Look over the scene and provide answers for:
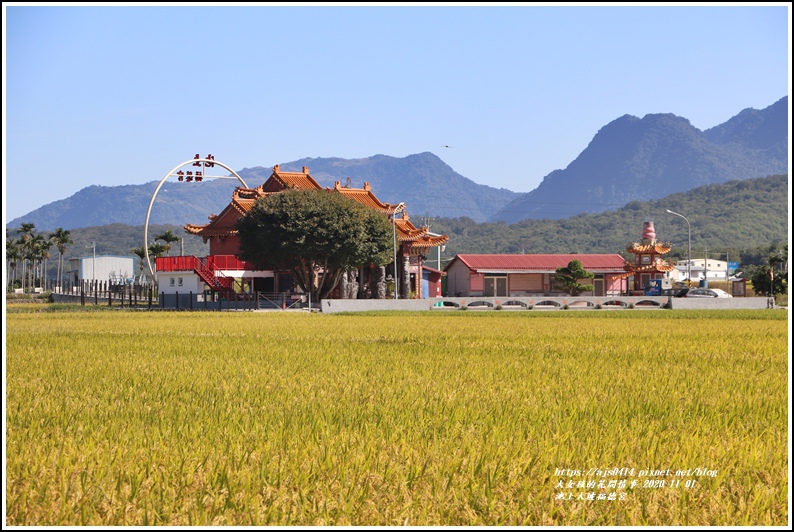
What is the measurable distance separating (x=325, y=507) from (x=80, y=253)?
181m

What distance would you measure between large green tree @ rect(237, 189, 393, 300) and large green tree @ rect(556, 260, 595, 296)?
23.2m

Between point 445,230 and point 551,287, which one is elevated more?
point 445,230

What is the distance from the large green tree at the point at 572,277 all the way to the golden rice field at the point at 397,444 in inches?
2306

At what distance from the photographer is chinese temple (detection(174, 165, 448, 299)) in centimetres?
5734

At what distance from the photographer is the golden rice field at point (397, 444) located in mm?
5039

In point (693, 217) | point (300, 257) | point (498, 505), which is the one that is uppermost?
point (693, 217)

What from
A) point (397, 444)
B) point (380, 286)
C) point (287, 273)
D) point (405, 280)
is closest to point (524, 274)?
point (405, 280)

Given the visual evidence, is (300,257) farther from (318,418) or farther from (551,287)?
(318,418)

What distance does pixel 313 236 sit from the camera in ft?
164

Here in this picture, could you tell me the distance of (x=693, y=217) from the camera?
15412cm

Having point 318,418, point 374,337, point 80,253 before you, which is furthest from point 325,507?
point 80,253

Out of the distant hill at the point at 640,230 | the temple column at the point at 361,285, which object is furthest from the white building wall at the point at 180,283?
the distant hill at the point at 640,230

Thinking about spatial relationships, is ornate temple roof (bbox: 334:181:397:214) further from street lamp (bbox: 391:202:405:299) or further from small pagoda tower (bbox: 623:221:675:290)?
small pagoda tower (bbox: 623:221:675:290)

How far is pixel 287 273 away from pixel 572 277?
82.0 feet
